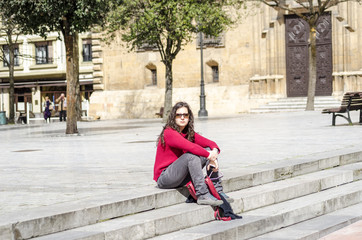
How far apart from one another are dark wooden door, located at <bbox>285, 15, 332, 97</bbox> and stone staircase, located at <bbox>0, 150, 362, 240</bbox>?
26889 millimetres

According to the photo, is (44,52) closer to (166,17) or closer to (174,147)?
(166,17)

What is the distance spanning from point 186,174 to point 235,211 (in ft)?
2.08

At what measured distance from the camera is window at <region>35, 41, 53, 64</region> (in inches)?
2047

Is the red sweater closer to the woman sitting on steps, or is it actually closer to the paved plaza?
the woman sitting on steps

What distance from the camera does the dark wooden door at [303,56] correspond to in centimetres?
3553

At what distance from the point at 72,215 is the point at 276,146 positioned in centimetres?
734

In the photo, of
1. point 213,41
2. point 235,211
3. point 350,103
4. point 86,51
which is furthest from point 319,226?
point 86,51

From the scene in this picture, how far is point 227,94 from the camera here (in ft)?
123

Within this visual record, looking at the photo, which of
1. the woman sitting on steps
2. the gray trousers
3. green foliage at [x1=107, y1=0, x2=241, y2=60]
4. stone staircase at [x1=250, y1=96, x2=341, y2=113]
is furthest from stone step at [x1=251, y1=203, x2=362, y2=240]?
stone staircase at [x1=250, y1=96, x2=341, y2=113]

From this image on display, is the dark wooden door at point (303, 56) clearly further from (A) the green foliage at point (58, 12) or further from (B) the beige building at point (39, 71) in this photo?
(B) the beige building at point (39, 71)

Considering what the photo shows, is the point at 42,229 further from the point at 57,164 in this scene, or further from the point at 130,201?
the point at 57,164

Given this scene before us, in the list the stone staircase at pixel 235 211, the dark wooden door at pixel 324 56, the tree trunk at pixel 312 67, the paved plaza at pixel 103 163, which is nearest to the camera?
the stone staircase at pixel 235 211

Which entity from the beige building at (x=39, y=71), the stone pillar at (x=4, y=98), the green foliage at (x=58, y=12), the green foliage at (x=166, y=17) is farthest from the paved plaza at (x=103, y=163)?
the stone pillar at (x=4, y=98)

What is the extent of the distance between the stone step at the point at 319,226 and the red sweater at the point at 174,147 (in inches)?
42.4
